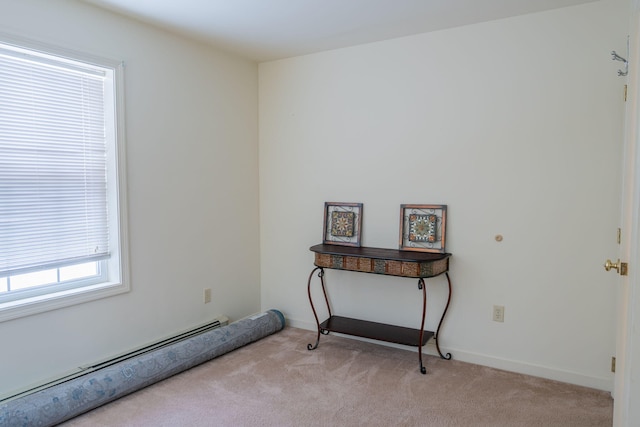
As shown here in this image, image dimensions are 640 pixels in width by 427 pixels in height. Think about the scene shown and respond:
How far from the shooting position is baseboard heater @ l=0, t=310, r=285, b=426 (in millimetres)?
2275

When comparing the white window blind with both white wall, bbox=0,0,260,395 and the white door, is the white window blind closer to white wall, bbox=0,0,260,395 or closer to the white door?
white wall, bbox=0,0,260,395

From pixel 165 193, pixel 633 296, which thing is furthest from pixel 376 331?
pixel 633 296

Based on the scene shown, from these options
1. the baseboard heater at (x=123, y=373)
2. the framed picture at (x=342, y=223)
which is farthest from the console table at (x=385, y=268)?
the baseboard heater at (x=123, y=373)

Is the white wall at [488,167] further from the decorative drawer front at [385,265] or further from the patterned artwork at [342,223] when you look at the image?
the decorative drawer front at [385,265]

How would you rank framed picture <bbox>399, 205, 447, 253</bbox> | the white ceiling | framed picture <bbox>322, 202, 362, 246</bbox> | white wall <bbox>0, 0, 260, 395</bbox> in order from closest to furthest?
1. white wall <bbox>0, 0, 260, 395</bbox>
2. the white ceiling
3. framed picture <bbox>399, 205, 447, 253</bbox>
4. framed picture <bbox>322, 202, 362, 246</bbox>

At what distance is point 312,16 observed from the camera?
2869 mm

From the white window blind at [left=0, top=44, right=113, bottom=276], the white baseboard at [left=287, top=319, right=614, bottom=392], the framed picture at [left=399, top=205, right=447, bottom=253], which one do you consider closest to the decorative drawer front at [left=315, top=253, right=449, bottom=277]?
the framed picture at [left=399, top=205, right=447, bottom=253]

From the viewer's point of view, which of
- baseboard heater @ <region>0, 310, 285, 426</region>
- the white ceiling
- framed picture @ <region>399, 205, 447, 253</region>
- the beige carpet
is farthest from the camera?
framed picture @ <region>399, 205, 447, 253</region>

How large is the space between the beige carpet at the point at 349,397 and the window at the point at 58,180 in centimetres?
80

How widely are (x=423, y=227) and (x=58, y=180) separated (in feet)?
7.90

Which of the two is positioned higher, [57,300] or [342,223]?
[342,223]

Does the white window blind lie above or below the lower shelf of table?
above

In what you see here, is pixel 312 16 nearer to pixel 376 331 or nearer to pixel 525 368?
pixel 376 331

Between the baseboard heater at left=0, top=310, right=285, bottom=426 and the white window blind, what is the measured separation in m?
0.68
